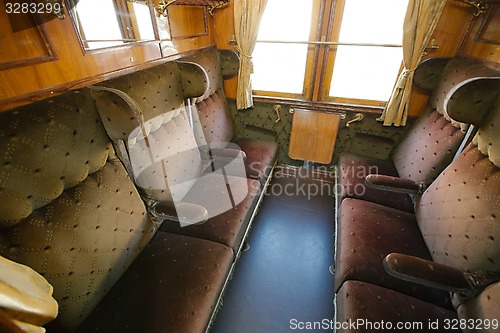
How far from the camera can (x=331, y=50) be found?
2.29m

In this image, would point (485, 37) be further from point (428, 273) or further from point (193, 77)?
point (193, 77)

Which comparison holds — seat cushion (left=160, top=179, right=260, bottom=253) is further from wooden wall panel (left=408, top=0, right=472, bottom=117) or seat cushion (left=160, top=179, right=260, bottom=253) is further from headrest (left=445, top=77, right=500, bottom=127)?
wooden wall panel (left=408, top=0, right=472, bottom=117)

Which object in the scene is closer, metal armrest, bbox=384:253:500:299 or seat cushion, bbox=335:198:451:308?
metal armrest, bbox=384:253:500:299

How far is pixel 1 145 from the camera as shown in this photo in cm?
78

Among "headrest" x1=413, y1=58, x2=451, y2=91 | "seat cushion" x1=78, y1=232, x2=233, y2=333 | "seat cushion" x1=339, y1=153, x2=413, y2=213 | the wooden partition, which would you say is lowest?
"seat cushion" x1=339, y1=153, x2=413, y2=213

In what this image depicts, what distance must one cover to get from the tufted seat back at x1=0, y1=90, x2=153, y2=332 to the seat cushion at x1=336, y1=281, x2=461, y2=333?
3.94 feet

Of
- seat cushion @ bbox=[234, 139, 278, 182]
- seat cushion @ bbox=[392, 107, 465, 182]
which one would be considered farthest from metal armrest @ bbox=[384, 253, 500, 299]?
seat cushion @ bbox=[234, 139, 278, 182]

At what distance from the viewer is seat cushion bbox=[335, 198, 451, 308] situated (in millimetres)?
1241

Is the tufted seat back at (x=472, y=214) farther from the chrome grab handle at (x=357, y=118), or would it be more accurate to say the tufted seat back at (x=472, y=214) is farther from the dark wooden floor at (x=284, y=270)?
the chrome grab handle at (x=357, y=118)

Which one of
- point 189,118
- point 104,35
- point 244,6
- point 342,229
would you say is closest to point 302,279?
point 342,229

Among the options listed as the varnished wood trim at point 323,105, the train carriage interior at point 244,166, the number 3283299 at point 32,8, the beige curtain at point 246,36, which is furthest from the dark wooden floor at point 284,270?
the number 3283299 at point 32,8

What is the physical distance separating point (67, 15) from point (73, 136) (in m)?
0.57

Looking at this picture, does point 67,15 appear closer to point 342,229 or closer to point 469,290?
point 342,229

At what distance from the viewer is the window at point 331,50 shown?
6.89 ft
